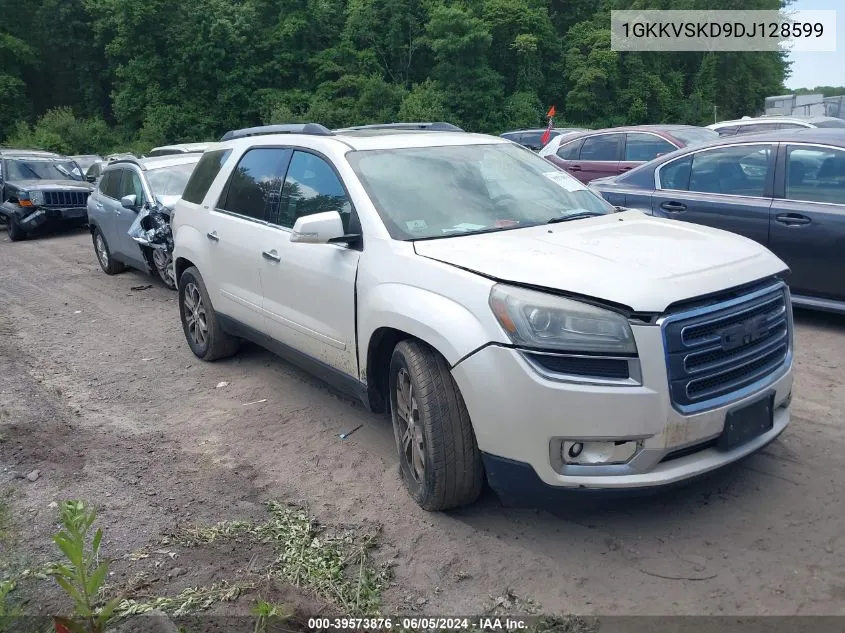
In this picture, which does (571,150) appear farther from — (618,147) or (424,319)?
(424,319)

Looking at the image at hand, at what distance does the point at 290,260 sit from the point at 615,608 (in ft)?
9.19

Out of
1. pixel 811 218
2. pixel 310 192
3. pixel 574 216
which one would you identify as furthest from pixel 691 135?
pixel 310 192

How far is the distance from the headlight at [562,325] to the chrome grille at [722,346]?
202mm

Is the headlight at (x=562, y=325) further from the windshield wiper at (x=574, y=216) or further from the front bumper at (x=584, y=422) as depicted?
the windshield wiper at (x=574, y=216)

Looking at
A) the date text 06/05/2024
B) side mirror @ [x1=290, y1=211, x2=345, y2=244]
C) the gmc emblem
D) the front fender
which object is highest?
side mirror @ [x1=290, y1=211, x2=345, y2=244]

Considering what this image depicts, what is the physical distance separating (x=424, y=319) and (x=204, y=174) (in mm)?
3543

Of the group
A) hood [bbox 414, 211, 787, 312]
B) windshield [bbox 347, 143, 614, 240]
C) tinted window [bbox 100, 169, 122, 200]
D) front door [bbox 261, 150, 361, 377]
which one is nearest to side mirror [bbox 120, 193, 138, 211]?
tinted window [bbox 100, 169, 122, 200]

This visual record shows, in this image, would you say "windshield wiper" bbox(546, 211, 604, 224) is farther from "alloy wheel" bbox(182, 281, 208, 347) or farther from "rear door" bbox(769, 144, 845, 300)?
"alloy wheel" bbox(182, 281, 208, 347)

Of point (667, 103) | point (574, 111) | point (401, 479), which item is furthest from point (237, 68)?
point (401, 479)

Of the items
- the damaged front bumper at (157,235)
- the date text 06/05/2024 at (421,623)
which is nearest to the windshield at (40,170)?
the damaged front bumper at (157,235)

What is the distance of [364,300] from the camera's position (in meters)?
4.15

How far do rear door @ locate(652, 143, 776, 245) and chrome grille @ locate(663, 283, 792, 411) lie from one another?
3202mm

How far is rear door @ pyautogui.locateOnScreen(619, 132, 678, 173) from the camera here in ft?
37.9

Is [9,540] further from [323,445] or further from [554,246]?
[554,246]
